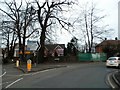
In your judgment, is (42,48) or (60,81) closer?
(60,81)

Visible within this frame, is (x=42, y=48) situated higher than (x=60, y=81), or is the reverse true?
(x=42, y=48)

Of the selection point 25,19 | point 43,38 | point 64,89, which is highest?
point 25,19

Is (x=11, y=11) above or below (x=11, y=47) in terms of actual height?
above

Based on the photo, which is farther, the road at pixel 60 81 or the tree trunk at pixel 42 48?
the tree trunk at pixel 42 48

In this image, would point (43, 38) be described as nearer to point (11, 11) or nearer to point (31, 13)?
point (31, 13)

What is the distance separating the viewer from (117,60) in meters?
36.9

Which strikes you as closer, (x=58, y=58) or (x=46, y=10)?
(x=46, y=10)

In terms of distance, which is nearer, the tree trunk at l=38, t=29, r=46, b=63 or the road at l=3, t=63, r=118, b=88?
the road at l=3, t=63, r=118, b=88

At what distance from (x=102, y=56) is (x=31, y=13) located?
26.5 metres

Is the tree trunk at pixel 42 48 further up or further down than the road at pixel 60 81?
further up

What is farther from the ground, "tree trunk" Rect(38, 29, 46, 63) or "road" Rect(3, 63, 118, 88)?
"tree trunk" Rect(38, 29, 46, 63)

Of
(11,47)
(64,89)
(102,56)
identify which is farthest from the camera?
(11,47)

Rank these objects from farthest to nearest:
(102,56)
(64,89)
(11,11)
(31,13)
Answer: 1. (102,56)
2. (11,11)
3. (31,13)
4. (64,89)

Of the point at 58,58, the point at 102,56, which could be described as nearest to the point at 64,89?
the point at 58,58
